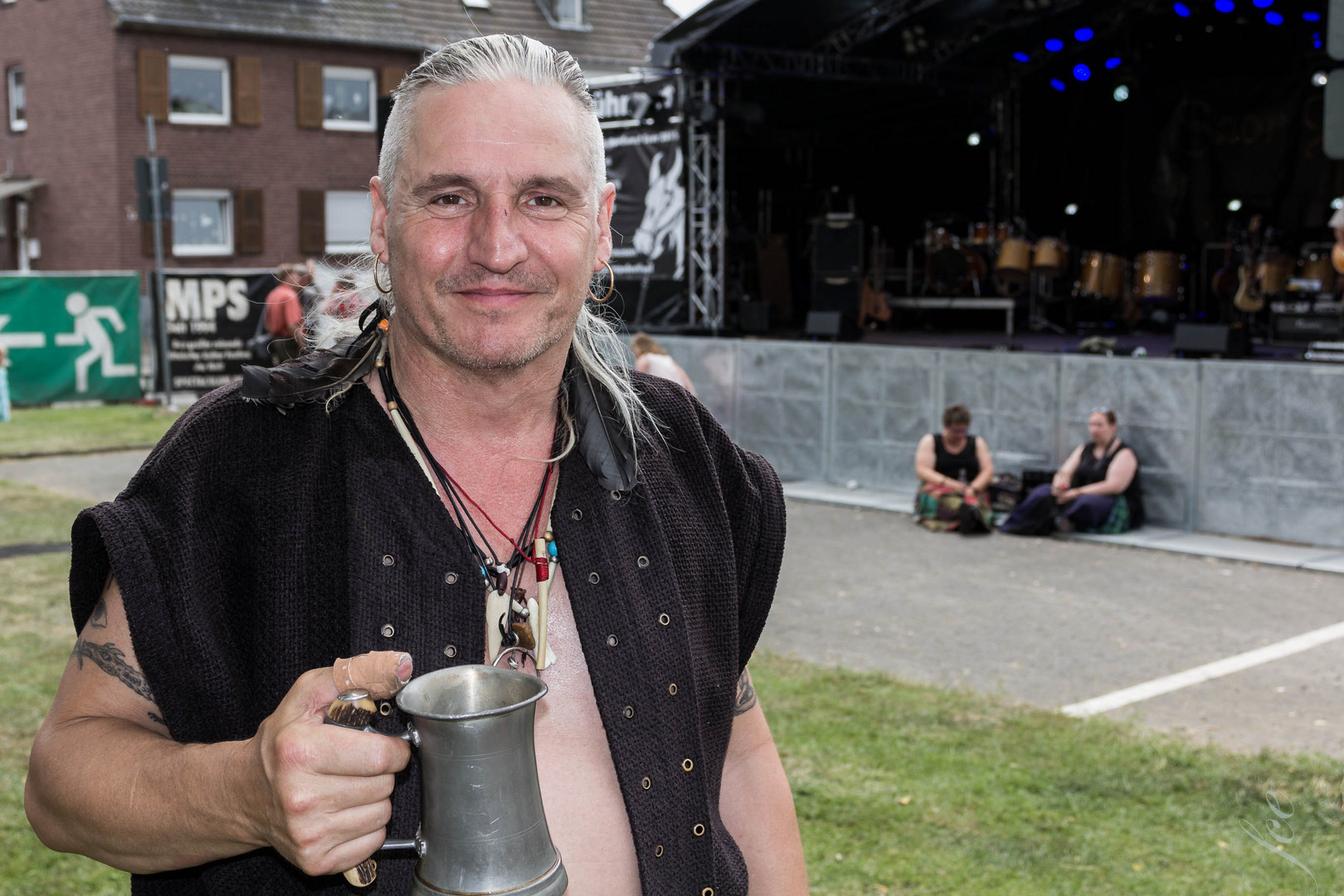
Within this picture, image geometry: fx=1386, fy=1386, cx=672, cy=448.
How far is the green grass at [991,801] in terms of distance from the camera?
4.67 metres

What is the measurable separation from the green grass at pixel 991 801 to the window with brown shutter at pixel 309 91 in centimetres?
2663

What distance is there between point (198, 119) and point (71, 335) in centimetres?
1192

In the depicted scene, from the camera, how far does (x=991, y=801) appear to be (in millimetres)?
5277

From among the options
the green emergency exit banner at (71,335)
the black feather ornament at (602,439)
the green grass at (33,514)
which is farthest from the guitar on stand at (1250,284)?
the black feather ornament at (602,439)

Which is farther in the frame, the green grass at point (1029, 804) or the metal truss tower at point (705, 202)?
the metal truss tower at point (705, 202)

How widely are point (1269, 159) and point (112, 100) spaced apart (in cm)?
2297

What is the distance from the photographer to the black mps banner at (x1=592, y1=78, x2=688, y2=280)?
17375mm

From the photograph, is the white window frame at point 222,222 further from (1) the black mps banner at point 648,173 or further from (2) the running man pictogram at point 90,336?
(1) the black mps banner at point 648,173

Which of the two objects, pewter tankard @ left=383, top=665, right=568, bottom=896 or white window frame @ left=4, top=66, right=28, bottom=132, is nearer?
pewter tankard @ left=383, top=665, right=568, bottom=896

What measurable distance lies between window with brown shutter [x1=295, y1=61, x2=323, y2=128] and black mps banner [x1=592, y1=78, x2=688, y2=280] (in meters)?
15.2

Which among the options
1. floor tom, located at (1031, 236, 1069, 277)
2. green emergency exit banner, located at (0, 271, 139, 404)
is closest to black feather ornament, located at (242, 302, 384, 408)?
floor tom, located at (1031, 236, 1069, 277)

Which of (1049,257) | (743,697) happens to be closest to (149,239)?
(1049,257)

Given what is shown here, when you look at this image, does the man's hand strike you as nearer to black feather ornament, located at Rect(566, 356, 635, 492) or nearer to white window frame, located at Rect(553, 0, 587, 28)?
black feather ornament, located at Rect(566, 356, 635, 492)

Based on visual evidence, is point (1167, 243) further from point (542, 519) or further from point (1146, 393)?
point (542, 519)
